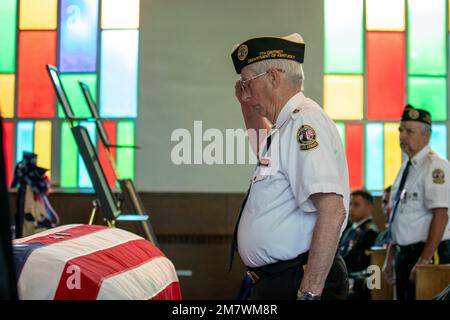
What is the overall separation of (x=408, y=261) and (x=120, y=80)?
177 inches

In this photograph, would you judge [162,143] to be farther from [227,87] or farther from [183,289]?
[183,289]

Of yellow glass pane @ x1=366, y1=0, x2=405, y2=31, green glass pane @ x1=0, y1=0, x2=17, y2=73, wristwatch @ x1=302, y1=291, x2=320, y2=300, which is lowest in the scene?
wristwatch @ x1=302, y1=291, x2=320, y2=300

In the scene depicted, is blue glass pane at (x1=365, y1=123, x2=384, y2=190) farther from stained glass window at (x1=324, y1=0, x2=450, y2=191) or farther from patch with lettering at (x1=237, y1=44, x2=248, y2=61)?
patch with lettering at (x1=237, y1=44, x2=248, y2=61)

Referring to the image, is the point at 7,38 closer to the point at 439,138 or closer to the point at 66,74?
the point at 66,74

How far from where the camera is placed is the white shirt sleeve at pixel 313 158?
6.36ft

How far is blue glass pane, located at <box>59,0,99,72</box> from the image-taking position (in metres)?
8.01

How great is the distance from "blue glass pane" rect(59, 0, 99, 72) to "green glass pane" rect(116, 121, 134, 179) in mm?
760

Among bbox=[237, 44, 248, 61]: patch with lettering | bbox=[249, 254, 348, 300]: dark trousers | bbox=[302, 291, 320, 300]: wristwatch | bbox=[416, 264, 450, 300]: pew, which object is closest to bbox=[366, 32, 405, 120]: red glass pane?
bbox=[416, 264, 450, 300]: pew

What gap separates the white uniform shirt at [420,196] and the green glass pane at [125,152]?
4061 mm

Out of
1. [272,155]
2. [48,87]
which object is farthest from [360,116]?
[272,155]

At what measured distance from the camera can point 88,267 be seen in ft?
5.50

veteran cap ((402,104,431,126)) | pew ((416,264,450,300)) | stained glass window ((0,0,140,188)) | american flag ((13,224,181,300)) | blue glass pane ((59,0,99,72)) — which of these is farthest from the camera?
blue glass pane ((59,0,99,72))

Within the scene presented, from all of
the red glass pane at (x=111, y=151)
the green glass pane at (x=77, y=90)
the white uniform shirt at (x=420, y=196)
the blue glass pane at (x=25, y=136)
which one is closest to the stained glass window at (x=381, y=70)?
the red glass pane at (x=111, y=151)
